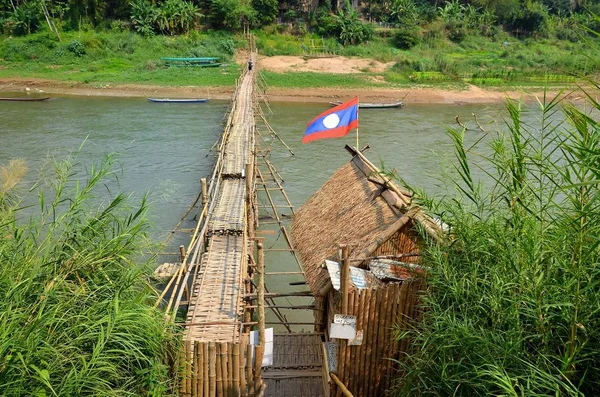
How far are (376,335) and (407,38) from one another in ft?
120

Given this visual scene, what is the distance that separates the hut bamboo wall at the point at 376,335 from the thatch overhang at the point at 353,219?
0.71 metres

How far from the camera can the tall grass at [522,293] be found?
352 cm

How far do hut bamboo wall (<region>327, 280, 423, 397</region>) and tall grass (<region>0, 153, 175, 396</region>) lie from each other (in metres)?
1.93

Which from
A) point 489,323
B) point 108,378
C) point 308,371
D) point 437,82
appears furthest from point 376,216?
point 437,82

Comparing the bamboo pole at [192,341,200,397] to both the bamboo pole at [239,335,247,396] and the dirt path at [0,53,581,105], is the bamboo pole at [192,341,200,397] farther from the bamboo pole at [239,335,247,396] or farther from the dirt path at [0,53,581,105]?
the dirt path at [0,53,581,105]

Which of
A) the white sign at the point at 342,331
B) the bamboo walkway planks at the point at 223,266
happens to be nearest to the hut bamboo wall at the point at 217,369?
the bamboo walkway planks at the point at 223,266

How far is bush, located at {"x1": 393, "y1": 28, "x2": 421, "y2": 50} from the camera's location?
38375mm

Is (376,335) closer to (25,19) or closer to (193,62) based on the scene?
(193,62)

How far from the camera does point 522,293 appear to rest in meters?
4.01

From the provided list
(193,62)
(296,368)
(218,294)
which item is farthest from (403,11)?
(218,294)

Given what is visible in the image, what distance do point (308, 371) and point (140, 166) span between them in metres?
12.6

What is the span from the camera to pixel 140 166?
17016 millimetres

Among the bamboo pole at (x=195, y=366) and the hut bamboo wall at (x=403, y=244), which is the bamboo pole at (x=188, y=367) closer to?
the bamboo pole at (x=195, y=366)

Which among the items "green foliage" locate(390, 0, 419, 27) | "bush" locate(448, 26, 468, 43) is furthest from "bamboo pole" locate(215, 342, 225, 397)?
"bush" locate(448, 26, 468, 43)
